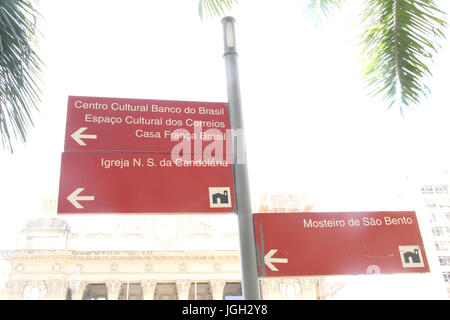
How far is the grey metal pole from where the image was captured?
209 cm

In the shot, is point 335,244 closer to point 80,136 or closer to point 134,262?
point 80,136

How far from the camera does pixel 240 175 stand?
2400 mm

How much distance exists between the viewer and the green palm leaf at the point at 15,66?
99.0 inches

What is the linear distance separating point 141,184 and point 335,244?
120cm

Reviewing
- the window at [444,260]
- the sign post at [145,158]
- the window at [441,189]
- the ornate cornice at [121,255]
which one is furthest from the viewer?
the window at [444,260]

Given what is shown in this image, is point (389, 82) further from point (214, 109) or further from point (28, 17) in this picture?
point (28, 17)

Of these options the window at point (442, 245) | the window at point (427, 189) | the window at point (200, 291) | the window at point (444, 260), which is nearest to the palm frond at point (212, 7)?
the window at point (200, 291)

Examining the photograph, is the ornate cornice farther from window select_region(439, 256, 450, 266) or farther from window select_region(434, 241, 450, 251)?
window select_region(439, 256, 450, 266)

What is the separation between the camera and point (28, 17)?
2887 millimetres

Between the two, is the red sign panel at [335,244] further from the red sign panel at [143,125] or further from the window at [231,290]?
the window at [231,290]

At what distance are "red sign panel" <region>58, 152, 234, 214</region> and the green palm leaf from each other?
50 centimetres

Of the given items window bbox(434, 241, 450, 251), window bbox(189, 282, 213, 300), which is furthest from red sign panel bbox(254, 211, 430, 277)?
window bbox(434, 241, 450, 251)

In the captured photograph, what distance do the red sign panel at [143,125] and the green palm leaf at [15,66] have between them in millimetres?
333
